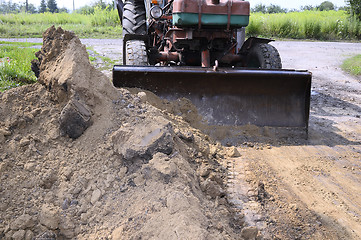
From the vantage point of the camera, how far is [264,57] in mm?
5957

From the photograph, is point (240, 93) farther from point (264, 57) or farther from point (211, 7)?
point (211, 7)

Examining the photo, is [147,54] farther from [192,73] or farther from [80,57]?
[80,57]

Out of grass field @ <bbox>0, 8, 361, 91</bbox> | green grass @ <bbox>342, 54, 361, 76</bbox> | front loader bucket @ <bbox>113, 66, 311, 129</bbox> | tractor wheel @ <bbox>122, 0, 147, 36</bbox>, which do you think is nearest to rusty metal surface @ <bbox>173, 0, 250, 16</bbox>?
front loader bucket @ <bbox>113, 66, 311, 129</bbox>

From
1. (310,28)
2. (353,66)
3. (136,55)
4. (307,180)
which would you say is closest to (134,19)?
(136,55)

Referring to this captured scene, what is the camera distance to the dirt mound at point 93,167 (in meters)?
2.66

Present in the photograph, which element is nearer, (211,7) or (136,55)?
(211,7)

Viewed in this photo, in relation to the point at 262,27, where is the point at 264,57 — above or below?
below

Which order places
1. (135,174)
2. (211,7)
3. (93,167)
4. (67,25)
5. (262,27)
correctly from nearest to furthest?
(135,174) → (93,167) → (211,7) → (262,27) → (67,25)

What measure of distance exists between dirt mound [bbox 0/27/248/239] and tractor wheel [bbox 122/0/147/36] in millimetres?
2740

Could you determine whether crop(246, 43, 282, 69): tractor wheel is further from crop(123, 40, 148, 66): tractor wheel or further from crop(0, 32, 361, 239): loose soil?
crop(123, 40, 148, 66): tractor wheel

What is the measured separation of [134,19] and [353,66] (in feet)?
26.5

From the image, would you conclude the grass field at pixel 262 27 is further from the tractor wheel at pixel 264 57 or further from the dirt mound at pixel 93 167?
the dirt mound at pixel 93 167

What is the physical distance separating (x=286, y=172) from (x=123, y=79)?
247cm

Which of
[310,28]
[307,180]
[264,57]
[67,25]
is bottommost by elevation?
[307,180]
